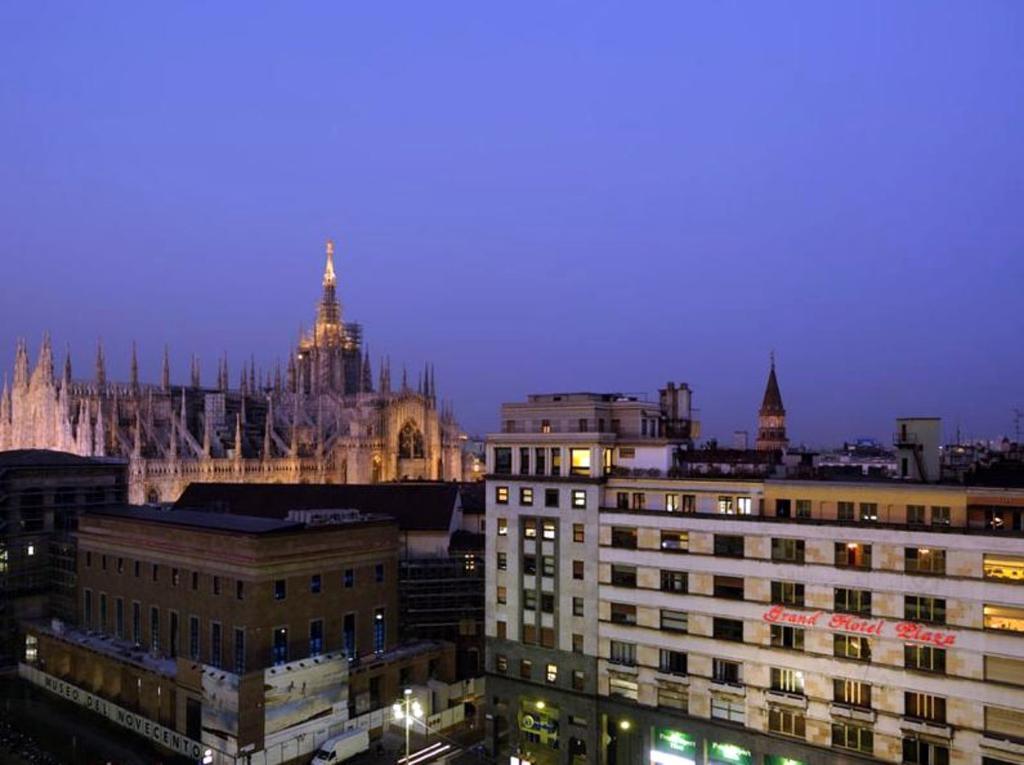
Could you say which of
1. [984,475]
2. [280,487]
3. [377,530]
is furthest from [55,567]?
[984,475]

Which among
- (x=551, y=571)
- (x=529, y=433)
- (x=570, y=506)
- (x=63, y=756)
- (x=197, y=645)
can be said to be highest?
(x=529, y=433)

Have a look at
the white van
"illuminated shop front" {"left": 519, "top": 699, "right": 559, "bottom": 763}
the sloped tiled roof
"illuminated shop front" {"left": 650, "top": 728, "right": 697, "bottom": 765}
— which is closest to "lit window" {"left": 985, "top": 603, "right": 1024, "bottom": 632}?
"illuminated shop front" {"left": 650, "top": 728, "right": 697, "bottom": 765}

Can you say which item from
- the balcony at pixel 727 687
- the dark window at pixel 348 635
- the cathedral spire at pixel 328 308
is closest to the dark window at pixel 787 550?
the balcony at pixel 727 687

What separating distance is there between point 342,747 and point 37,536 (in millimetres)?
38050

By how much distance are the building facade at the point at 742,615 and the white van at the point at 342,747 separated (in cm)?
830

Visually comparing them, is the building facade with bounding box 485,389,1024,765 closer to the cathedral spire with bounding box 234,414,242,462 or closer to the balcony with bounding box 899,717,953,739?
the balcony with bounding box 899,717,953,739

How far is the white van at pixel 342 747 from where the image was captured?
51.6m

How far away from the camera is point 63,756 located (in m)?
52.2

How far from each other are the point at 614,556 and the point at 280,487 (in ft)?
144

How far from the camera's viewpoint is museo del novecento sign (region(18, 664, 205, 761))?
51.7 metres

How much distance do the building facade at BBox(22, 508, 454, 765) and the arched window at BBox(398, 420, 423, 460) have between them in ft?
246

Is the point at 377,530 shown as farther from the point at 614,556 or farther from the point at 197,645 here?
the point at 614,556

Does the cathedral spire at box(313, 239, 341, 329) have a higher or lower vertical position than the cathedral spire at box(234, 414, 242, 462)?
higher

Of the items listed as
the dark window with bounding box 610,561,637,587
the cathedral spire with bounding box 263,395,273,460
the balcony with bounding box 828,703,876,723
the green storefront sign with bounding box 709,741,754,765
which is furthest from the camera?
the cathedral spire with bounding box 263,395,273,460
